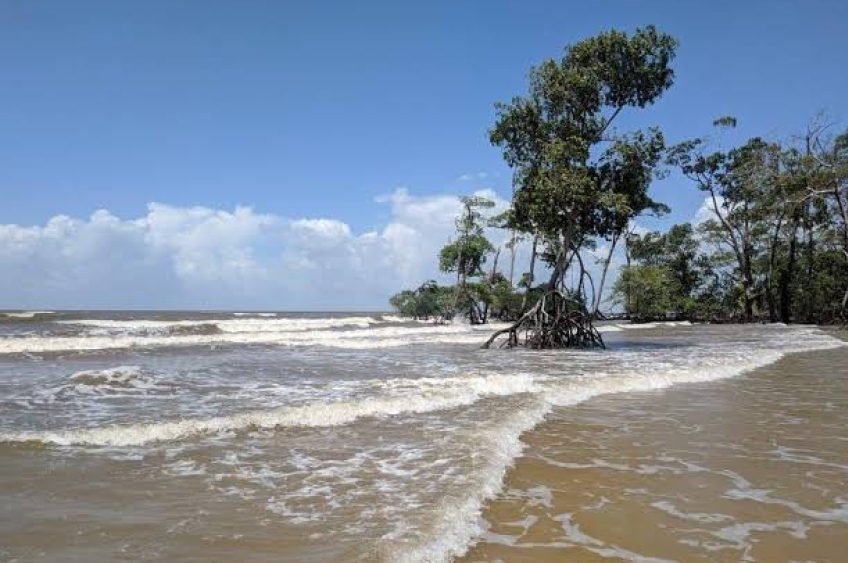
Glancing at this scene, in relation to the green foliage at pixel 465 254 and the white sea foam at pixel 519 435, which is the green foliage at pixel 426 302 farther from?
the white sea foam at pixel 519 435

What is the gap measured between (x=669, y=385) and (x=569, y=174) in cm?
1000

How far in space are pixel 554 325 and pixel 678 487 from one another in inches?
678

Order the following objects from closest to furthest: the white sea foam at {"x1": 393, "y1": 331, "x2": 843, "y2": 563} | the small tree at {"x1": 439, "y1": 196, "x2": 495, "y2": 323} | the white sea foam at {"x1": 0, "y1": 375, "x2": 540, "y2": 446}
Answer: the white sea foam at {"x1": 393, "y1": 331, "x2": 843, "y2": 563} → the white sea foam at {"x1": 0, "y1": 375, "x2": 540, "y2": 446} → the small tree at {"x1": 439, "y1": 196, "x2": 495, "y2": 323}

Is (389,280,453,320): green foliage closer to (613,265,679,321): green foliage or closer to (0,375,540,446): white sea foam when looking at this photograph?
(613,265,679,321): green foliage

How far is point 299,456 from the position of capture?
6.70 m

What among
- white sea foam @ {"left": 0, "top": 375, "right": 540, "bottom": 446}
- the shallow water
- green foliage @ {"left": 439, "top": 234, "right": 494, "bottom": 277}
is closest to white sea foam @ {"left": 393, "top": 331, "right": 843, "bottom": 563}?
the shallow water

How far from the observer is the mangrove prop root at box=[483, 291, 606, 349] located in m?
22.5

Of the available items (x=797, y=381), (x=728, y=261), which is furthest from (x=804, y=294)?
(x=797, y=381)

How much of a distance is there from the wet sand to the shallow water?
0.06 metres

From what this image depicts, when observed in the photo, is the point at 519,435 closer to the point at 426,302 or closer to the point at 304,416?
the point at 304,416

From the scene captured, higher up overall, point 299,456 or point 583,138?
point 583,138

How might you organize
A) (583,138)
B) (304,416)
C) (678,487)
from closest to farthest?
(678,487) < (304,416) < (583,138)

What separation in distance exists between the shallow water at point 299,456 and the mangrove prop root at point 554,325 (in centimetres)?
726

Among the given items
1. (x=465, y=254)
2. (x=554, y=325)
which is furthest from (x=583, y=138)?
(x=465, y=254)
